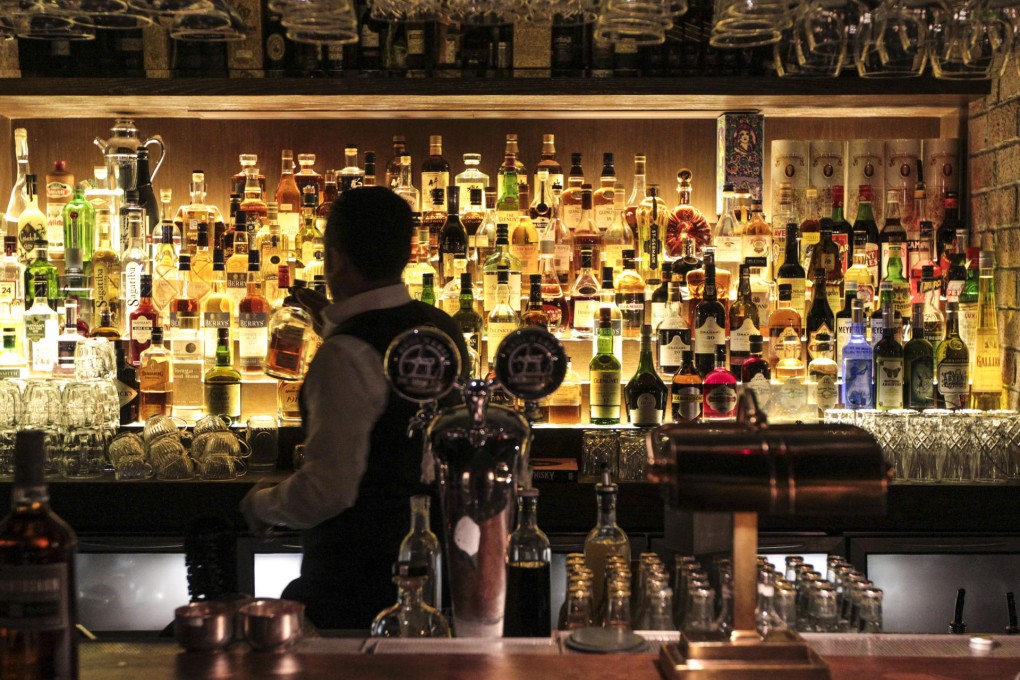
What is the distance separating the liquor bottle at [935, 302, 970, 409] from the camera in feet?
10.5

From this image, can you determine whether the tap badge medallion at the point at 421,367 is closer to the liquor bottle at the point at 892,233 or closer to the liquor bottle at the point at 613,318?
the liquor bottle at the point at 613,318

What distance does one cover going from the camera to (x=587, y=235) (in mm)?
3455

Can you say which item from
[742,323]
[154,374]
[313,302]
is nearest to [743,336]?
[742,323]

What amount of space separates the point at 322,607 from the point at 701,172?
204 cm

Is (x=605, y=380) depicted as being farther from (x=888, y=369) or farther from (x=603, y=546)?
(x=603, y=546)

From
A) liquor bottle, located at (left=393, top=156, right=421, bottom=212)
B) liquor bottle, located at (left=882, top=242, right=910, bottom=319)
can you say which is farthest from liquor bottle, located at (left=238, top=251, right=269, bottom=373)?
liquor bottle, located at (left=882, top=242, right=910, bottom=319)

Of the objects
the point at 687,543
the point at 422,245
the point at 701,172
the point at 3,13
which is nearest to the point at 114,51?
the point at 422,245

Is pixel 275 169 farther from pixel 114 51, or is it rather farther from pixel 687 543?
pixel 687 543

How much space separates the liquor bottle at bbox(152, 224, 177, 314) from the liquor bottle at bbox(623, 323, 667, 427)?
4.57 feet

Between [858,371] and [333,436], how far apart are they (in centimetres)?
176

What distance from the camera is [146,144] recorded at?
11.6 feet

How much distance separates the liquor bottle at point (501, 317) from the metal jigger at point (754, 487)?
206 centimetres

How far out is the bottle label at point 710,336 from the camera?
3252 millimetres

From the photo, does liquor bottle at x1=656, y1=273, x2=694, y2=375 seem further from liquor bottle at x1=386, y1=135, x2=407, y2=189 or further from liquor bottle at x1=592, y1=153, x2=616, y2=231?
liquor bottle at x1=386, y1=135, x2=407, y2=189
